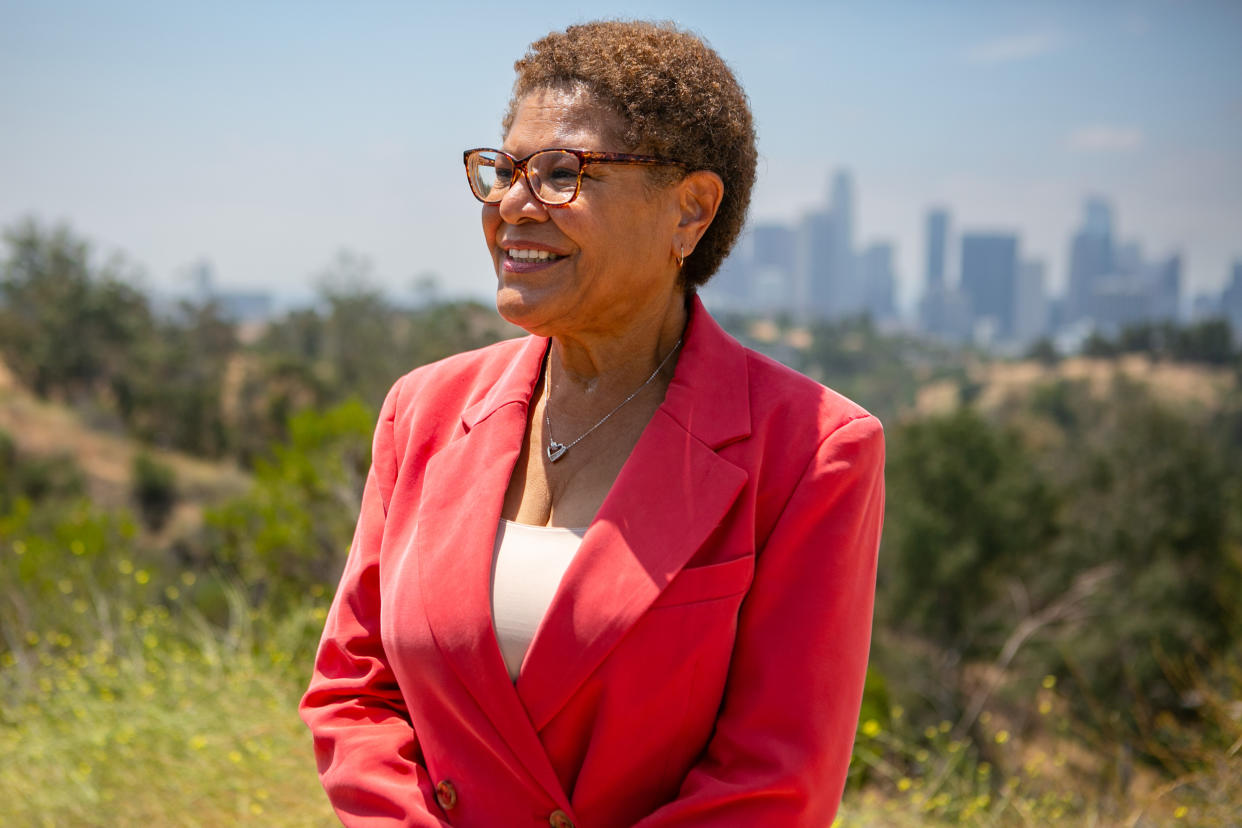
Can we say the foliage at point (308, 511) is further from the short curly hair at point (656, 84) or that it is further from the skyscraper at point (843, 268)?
the skyscraper at point (843, 268)

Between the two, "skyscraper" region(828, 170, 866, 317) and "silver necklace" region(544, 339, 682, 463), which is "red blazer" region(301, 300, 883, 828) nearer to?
"silver necklace" region(544, 339, 682, 463)

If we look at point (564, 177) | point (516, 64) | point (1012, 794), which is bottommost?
point (1012, 794)

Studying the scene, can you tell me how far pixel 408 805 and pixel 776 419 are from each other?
781 millimetres

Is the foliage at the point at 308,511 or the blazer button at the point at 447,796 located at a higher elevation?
the blazer button at the point at 447,796

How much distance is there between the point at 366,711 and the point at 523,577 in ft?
1.25

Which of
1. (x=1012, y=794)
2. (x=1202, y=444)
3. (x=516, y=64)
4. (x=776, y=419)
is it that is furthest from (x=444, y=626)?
(x=1202, y=444)

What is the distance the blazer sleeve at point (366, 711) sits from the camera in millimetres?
1460

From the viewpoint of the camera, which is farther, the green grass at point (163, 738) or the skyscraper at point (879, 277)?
the skyscraper at point (879, 277)

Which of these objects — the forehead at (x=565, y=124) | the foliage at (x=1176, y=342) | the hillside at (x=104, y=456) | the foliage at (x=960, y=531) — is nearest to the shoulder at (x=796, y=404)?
the forehead at (x=565, y=124)

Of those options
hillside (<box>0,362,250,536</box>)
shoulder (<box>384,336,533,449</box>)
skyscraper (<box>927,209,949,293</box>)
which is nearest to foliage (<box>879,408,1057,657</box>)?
hillside (<box>0,362,250,536</box>)

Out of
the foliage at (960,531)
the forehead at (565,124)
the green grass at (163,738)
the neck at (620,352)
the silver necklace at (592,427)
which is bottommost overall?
the foliage at (960,531)

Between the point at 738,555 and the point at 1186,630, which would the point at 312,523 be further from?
the point at 1186,630

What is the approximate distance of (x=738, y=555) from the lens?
137 cm

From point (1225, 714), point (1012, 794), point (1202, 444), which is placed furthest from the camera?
point (1202, 444)
